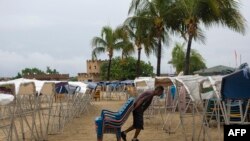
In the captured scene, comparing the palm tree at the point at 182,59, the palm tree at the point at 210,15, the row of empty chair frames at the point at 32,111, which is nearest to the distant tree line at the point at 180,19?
the palm tree at the point at 210,15

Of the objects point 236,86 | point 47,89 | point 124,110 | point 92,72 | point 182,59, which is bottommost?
point 124,110

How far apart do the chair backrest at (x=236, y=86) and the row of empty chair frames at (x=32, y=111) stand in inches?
Answer: 152

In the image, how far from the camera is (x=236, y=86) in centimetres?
728

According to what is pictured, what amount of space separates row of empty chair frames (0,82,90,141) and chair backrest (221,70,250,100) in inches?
152

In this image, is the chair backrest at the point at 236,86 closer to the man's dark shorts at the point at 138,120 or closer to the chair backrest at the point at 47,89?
the man's dark shorts at the point at 138,120

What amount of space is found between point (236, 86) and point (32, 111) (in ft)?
17.1

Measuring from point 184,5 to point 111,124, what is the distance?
15573mm

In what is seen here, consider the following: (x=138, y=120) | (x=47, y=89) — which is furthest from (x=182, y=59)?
(x=138, y=120)

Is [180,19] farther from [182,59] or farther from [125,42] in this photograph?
[182,59]

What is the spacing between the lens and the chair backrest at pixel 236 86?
23.8 ft

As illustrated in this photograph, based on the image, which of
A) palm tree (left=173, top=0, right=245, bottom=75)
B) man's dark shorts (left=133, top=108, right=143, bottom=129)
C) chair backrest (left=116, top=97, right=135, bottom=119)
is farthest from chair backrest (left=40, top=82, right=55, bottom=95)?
palm tree (left=173, top=0, right=245, bottom=75)

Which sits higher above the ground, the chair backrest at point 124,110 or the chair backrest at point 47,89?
the chair backrest at point 47,89

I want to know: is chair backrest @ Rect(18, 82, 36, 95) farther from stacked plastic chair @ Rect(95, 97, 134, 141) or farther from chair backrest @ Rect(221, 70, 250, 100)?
chair backrest @ Rect(221, 70, 250, 100)

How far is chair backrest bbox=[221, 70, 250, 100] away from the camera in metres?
7.27
